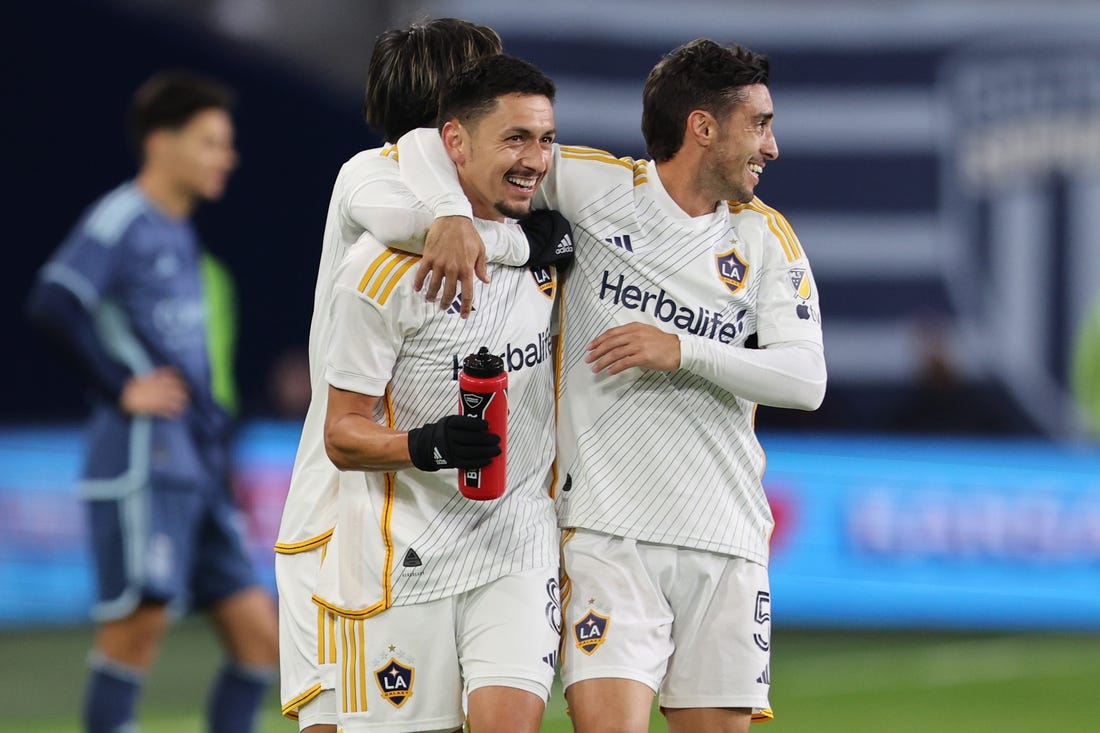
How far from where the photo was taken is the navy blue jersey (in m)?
6.84

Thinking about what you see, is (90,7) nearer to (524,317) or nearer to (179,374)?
(179,374)

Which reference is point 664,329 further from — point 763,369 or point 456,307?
point 456,307

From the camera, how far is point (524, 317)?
4383 millimetres

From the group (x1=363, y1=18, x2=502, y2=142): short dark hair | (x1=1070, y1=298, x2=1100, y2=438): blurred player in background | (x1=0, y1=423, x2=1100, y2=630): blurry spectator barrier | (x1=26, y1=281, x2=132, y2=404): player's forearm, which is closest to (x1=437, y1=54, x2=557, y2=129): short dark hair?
(x1=363, y1=18, x2=502, y2=142): short dark hair

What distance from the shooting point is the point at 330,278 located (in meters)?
4.58

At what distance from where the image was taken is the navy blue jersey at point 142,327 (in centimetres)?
684

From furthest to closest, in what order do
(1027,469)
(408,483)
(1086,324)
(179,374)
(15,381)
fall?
1. (1086,324)
2. (15,381)
3. (1027,469)
4. (179,374)
5. (408,483)

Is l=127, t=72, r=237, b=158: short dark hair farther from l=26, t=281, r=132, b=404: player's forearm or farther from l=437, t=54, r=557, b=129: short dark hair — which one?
l=437, t=54, r=557, b=129: short dark hair

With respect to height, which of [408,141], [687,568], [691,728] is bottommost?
[691,728]

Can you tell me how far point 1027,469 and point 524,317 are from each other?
7.20 metres

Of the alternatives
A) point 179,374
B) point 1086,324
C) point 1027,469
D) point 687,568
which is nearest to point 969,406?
point 1027,469

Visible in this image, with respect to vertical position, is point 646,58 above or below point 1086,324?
above

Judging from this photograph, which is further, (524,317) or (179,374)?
(179,374)

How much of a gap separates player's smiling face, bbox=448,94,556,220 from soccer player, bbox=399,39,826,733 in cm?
23
